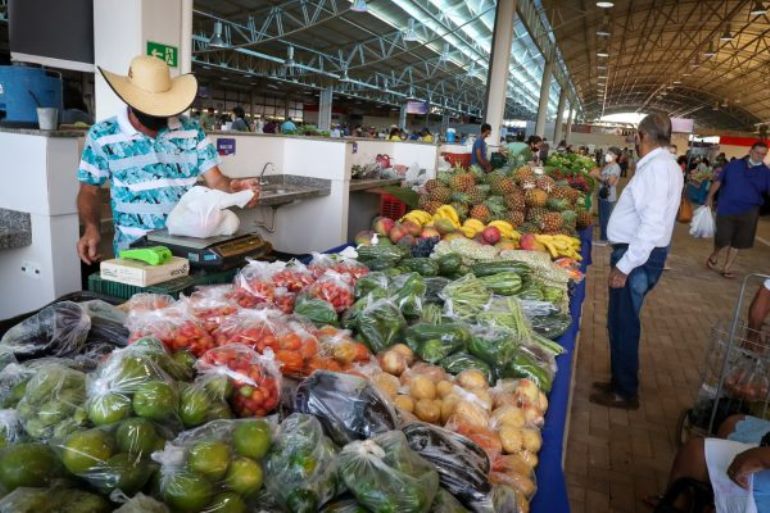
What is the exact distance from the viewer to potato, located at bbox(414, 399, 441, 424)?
160cm

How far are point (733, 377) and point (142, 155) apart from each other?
3238 millimetres

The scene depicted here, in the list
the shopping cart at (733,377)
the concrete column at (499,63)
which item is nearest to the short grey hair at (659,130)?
the shopping cart at (733,377)

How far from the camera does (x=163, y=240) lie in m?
Result: 2.50

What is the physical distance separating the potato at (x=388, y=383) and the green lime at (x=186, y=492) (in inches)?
29.1

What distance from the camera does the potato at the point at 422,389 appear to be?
67.1 inches

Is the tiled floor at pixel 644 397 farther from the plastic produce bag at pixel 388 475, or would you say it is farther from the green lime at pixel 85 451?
the green lime at pixel 85 451

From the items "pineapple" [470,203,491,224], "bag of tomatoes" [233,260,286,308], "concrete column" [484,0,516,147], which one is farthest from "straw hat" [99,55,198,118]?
"concrete column" [484,0,516,147]

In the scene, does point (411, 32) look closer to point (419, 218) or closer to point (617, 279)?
point (419, 218)

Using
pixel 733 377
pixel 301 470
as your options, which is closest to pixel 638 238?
pixel 733 377

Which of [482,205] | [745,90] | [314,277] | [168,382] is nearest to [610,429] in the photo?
[482,205]

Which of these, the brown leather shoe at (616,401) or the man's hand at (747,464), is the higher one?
the man's hand at (747,464)

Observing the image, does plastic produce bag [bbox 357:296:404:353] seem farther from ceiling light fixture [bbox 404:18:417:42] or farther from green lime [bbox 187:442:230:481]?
ceiling light fixture [bbox 404:18:417:42]

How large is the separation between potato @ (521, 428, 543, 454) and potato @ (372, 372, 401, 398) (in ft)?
1.28

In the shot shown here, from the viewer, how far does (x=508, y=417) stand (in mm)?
1652
